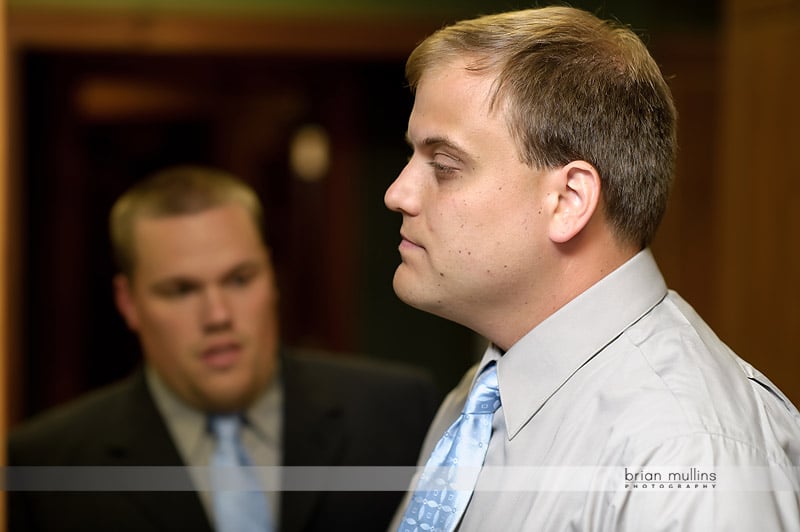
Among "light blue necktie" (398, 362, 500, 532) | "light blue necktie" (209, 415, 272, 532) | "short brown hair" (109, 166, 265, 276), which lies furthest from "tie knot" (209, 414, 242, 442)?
"light blue necktie" (398, 362, 500, 532)

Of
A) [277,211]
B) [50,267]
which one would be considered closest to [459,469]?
[50,267]

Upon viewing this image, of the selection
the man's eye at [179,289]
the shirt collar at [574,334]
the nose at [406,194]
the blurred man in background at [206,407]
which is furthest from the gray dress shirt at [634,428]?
the man's eye at [179,289]

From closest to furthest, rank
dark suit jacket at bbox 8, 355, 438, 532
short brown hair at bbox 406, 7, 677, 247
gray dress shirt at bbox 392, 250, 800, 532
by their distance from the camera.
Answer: gray dress shirt at bbox 392, 250, 800, 532 → short brown hair at bbox 406, 7, 677, 247 → dark suit jacket at bbox 8, 355, 438, 532

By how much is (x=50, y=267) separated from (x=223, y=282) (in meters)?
0.61

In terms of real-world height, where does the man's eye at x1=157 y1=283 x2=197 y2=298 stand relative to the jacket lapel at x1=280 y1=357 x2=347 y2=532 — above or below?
above

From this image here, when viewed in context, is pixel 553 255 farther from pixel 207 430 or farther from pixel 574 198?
pixel 207 430

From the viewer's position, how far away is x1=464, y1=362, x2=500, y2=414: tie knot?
2.64ft

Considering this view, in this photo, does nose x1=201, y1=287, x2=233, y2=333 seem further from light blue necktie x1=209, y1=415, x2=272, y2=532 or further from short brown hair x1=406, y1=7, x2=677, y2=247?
short brown hair x1=406, y1=7, x2=677, y2=247

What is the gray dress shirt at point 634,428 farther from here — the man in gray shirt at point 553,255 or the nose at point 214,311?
the nose at point 214,311

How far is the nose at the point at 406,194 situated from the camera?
779 mm

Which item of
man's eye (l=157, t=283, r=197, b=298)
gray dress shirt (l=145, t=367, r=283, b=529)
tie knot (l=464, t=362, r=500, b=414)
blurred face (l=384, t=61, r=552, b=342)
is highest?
blurred face (l=384, t=61, r=552, b=342)

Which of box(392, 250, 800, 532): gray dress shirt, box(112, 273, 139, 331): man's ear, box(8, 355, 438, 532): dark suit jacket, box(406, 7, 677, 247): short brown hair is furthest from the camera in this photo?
box(112, 273, 139, 331): man's ear

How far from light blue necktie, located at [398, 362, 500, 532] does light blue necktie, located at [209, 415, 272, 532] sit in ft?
0.92

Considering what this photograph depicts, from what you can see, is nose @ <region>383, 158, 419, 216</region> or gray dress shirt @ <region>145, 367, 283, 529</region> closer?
nose @ <region>383, 158, 419, 216</region>
